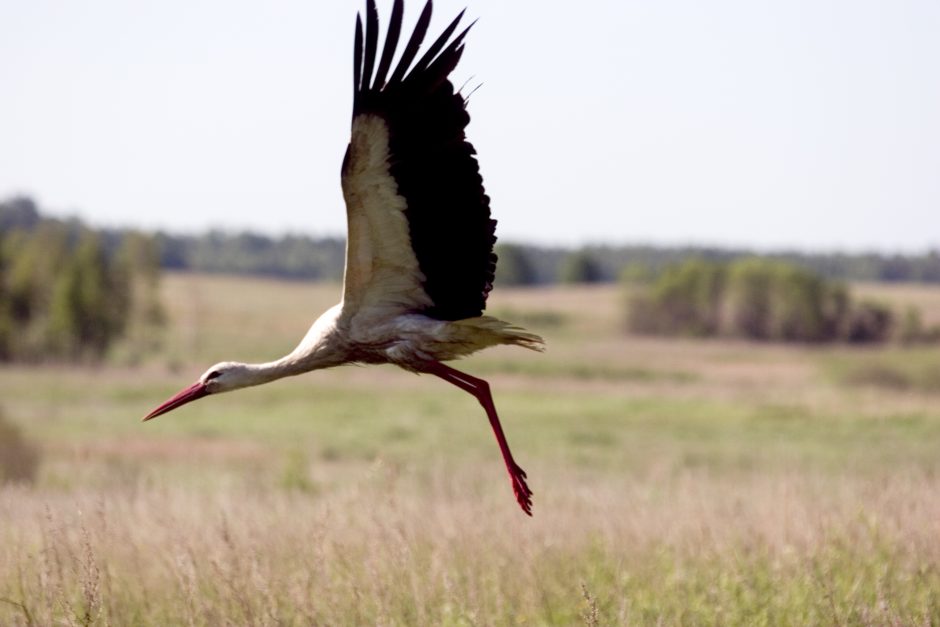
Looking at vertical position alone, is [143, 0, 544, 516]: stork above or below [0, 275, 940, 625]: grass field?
above

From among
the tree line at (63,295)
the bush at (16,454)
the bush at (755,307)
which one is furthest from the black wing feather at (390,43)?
the bush at (755,307)

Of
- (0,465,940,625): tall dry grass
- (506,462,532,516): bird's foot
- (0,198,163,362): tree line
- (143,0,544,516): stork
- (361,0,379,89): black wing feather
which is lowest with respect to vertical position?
(0,198,163,362): tree line

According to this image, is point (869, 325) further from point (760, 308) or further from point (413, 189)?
point (413, 189)

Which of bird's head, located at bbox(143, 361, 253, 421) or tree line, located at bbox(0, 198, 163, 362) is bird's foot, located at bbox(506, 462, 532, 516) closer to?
bird's head, located at bbox(143, 361, 253, 421)

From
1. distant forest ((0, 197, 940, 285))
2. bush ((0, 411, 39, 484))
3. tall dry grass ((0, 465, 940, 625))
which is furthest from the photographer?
distant forest ((0, 197, 940, 285))

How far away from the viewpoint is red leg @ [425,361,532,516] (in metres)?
6.20

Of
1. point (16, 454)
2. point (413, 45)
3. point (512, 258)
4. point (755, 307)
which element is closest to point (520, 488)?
point (413, 45)

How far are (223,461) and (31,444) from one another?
4.53m

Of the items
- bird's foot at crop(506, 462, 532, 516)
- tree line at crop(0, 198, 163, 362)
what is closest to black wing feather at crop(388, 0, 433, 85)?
bird's foot at crop(506, 462, 532, 516)

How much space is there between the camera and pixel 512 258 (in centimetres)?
13488

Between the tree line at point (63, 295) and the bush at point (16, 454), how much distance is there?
38120 millimetres

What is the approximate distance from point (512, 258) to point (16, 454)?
390ft

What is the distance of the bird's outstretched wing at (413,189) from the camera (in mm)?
5895

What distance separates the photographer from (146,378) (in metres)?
42.6
